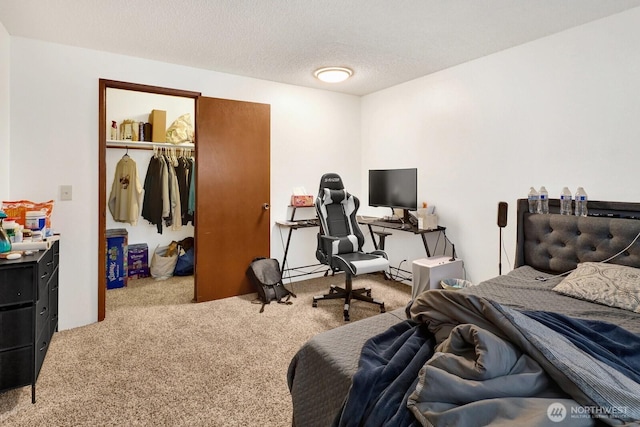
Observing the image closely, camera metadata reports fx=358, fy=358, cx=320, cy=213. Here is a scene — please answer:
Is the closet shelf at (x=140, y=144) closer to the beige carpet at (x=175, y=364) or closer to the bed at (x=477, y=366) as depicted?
the beige carpet at (x=175, y=364)

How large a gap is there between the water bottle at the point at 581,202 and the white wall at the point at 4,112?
166 inches

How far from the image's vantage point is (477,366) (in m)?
1.01

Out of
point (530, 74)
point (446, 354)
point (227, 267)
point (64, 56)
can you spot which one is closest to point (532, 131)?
point (530, 74)

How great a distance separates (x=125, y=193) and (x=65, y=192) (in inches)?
53.9

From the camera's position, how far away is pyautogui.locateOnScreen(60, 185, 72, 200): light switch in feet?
9.89

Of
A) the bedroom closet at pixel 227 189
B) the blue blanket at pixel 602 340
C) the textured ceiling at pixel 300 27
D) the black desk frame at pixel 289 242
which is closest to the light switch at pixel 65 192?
the bedroom closet at pixel 227 189

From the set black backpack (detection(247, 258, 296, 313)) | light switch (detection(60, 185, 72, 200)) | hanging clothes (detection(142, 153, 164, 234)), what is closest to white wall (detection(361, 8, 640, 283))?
black backpack (detection(247, 258, 296, 313))

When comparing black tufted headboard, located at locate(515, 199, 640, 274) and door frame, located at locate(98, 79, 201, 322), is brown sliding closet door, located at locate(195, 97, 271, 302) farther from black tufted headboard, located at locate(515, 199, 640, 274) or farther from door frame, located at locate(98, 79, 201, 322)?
black tufted headboard, located at locate(515, 199, 640, 274)

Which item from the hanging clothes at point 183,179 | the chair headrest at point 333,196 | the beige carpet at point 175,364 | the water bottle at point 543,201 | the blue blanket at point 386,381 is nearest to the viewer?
the blue blanket at point 386,381

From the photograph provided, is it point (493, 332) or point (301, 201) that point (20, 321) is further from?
point (301, 201)

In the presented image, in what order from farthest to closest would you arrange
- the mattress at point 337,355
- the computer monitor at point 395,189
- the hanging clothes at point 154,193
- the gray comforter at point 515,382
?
the hanging clothes at point 154,193 → the computer monitor at point 395,189 → the mattress at point 337,355 → the gray comforter at point 515,382

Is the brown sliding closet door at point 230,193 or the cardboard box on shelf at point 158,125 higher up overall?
the cardboard box on shelf at point 158,125

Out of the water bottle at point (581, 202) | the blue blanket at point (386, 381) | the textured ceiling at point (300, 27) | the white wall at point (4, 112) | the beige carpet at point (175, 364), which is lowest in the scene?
the beige carpet at point (175, 364)

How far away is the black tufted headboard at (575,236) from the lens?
2.34m
